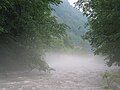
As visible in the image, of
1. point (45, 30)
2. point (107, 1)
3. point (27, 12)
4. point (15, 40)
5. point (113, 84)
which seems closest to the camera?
point (107, 1)

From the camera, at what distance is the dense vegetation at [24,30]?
28.0 meters

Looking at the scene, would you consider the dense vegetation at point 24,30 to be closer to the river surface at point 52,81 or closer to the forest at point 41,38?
the forest at point 41,38

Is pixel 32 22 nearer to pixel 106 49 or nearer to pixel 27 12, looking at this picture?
pixel 27 12

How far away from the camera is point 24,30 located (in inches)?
1277

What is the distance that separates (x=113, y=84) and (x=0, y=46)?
37.1 feet

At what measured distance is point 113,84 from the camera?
84.2 ft

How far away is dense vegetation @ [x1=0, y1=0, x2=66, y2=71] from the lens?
2795cm

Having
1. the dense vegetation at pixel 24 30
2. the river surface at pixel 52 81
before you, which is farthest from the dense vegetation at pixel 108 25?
the dense vegetation at pixel 24 30

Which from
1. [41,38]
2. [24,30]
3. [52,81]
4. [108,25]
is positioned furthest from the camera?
[41,38]

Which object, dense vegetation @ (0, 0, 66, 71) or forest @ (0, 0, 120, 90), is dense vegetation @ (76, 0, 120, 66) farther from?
dense vegetation @ (0, 0, 66, 71)

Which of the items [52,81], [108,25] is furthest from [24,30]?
[108,25]

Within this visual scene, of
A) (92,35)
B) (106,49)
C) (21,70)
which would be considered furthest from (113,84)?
(21,70)

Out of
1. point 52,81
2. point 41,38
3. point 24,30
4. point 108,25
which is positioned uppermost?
point 41,38

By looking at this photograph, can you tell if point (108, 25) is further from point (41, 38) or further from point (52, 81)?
point (41, 38)
